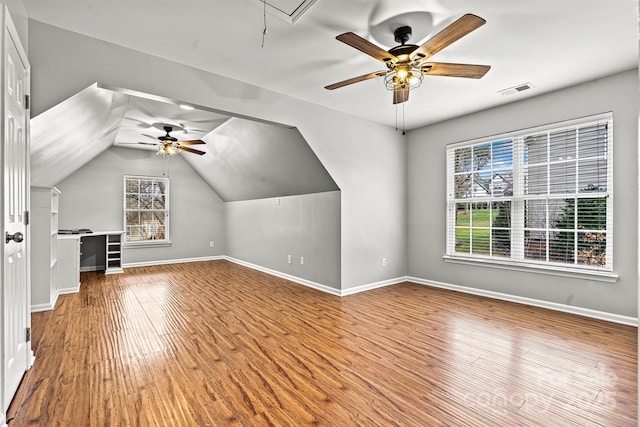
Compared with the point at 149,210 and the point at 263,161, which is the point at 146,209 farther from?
the point at 263,161

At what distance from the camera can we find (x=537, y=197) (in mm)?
4012

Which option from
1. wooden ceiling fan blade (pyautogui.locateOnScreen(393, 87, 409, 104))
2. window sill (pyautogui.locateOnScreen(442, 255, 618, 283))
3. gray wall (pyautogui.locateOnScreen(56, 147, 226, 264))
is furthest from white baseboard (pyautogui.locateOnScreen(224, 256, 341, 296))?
wooden ceiling fan blade (pyautogui.locateOnScreen(393, 87, 409, 104))

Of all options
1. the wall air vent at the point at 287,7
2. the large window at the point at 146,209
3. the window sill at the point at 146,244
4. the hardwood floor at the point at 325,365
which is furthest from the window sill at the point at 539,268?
the large window at the point at 146,209

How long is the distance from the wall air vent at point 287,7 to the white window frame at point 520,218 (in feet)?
11.2

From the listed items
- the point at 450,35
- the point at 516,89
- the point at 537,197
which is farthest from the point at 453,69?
the point at 537,197

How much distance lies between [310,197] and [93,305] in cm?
346

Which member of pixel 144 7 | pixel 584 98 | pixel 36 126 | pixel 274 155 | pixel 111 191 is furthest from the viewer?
pixel 111 191

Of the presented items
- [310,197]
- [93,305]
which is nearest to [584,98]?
[310,197]

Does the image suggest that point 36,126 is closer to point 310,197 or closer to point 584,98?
point 310,197

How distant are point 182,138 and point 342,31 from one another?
14.9 ft

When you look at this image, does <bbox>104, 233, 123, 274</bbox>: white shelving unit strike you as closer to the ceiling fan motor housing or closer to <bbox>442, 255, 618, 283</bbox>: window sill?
the ceiling fan motor housing

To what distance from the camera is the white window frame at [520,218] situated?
136 inches

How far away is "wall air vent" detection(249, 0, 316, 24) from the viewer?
221 cm

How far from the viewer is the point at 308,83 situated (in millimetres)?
3605
